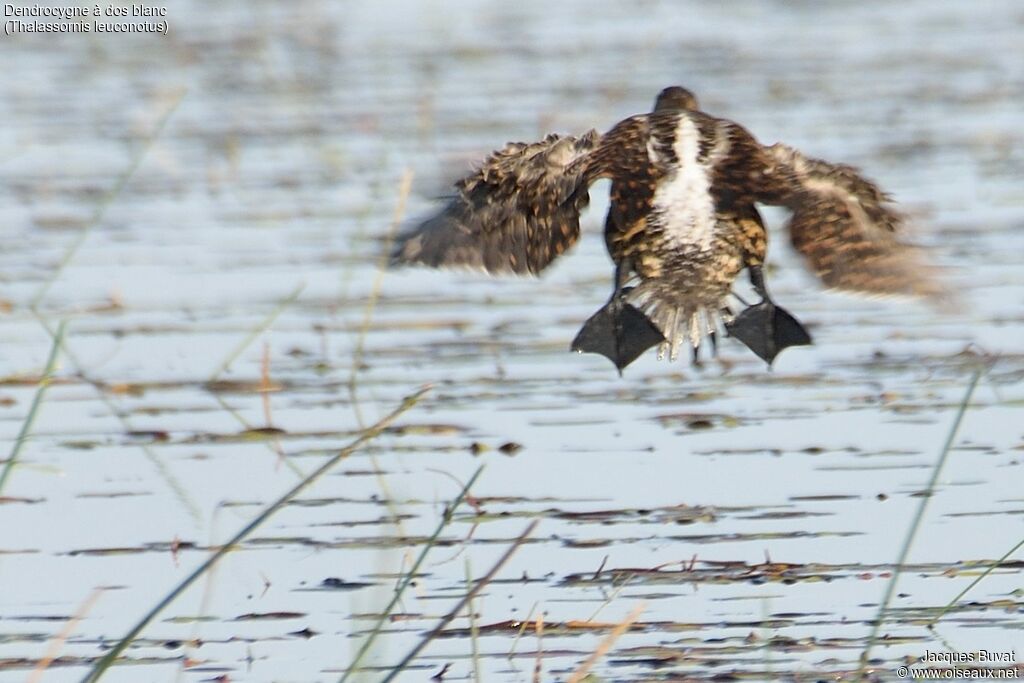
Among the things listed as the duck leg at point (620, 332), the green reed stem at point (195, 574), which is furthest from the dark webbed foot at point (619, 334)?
the green reed stem at point (195, 574)

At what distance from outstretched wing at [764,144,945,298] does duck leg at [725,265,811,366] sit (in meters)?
0.35

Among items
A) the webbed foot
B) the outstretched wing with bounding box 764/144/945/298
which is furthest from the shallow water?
the webbed foot

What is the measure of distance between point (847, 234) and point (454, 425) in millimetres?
1406

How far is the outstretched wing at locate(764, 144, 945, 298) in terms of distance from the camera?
5684 millimetres

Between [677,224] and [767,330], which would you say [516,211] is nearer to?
[677,224]

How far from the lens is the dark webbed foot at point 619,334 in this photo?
5957mm

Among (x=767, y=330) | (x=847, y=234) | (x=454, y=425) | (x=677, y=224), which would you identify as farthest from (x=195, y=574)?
(x=454, y=425)

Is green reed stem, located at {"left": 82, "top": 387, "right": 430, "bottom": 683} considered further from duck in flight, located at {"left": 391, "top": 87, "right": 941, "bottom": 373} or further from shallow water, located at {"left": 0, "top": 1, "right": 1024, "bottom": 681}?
duck in flight, located at {"left": 391, "top": 87, "right": 941, "bottom": 373}

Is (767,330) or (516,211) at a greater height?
(516,211)

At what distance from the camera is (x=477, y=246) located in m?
6.13

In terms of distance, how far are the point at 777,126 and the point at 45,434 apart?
5655 mm

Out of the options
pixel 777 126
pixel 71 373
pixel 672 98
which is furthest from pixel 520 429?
pixel 777 126

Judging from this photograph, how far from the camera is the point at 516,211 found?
6.03m

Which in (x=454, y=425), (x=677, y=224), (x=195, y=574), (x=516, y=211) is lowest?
(x=195, y=574)
